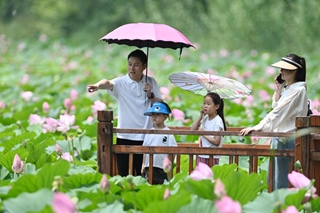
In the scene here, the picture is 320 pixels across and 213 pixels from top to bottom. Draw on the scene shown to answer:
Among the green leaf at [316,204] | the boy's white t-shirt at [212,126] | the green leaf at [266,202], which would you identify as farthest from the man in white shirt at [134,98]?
the green leaf at [266,202]

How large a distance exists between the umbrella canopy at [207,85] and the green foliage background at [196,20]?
5.96m

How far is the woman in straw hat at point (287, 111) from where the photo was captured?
437cm

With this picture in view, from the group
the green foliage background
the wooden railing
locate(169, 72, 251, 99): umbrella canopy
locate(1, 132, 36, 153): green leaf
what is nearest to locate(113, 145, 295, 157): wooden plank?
the wooden railing

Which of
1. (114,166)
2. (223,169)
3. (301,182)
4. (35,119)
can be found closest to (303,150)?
(223,169)

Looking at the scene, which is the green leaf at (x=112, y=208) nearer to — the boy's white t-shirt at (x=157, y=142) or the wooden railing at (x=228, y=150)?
the wooden railing at (x=228, y=150)

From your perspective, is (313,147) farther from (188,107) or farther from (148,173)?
(188,107)

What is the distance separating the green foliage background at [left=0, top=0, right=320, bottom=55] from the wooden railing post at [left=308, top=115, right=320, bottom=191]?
6.99m

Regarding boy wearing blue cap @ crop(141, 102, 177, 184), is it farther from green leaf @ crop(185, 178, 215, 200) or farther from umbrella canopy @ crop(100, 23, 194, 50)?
green leaf @ crop(185, 178, 215, 200)

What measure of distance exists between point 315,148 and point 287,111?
28cm

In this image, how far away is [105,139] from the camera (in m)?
4.36

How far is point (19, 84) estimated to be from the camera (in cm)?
1147

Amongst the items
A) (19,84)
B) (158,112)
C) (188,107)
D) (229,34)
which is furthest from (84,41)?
(158,112)

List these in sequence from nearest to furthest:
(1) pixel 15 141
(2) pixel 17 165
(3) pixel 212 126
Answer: (2) pixel 17 165, (3) pixel 212 126, (1) pixel 15 141

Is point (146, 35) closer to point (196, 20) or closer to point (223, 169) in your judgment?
point (223, 169)
